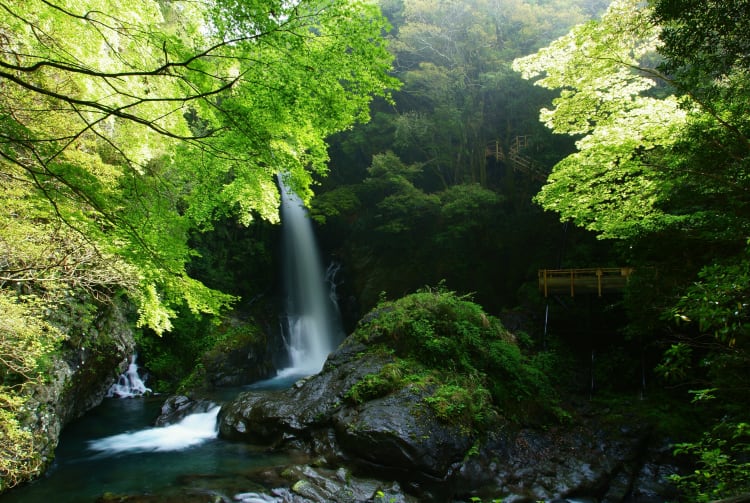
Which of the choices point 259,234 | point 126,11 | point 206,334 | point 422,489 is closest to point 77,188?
point 126,11

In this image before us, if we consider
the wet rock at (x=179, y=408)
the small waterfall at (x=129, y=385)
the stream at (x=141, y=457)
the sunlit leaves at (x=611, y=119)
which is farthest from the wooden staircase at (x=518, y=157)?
the small waterfall at (x=129, y=385)

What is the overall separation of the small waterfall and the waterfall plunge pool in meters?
2.45

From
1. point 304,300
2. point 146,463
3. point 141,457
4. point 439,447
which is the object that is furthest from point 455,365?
point 304,300

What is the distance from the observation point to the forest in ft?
11.6

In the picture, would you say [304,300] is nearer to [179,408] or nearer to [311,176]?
[179,408]

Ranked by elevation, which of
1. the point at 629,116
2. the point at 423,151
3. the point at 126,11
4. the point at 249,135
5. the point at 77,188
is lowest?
the point at 77,188

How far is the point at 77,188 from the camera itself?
11.6ft

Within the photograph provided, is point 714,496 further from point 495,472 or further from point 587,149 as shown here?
point 587,149

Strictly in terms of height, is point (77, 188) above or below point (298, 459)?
above

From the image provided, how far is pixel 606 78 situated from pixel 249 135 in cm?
574

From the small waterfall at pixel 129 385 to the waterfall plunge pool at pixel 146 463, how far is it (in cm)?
245

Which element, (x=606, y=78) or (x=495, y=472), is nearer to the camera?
(x=606, y=78)

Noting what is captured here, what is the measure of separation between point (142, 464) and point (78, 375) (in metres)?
2.67

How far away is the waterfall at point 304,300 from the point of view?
1809 centimetres
